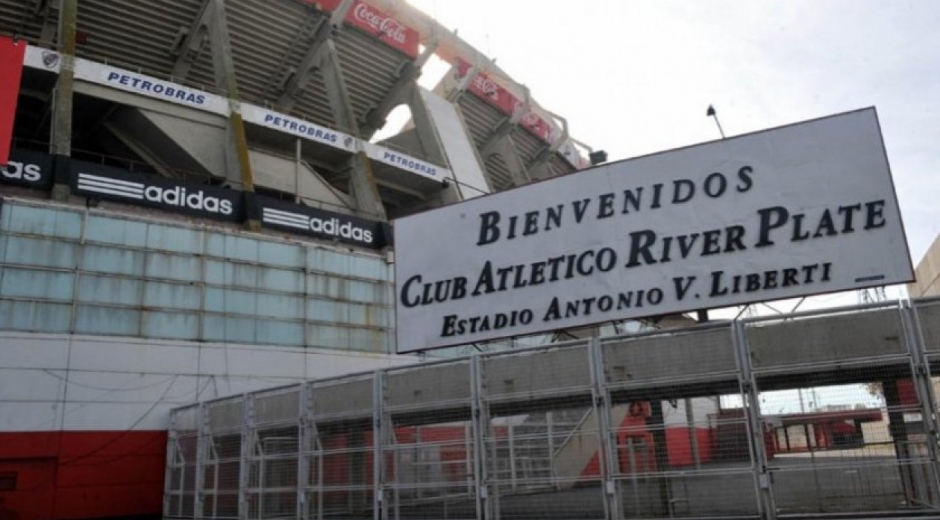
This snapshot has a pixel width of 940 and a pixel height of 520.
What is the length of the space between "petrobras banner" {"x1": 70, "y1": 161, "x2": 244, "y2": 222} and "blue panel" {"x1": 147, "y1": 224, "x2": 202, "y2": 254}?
6.19 feet

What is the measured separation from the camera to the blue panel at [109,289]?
20.3 metres

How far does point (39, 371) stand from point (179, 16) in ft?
66.8

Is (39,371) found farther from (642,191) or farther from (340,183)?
(340,183)

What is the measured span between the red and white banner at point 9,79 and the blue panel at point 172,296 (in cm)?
561

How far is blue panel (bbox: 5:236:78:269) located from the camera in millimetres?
19484

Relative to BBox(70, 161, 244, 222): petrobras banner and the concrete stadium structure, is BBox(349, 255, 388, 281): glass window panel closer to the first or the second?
the concrete stadium structure

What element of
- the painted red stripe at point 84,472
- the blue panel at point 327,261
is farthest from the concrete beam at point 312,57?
the painted red stripe at point 84,472

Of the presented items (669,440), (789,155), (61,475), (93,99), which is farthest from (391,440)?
(93,99)

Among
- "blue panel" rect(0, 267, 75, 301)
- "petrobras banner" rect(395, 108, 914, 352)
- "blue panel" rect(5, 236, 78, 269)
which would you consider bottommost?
"petrobras banner" rect(395, 108, 914, 352)

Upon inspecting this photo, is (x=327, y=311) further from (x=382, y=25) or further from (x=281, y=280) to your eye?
(x=382, y=25)

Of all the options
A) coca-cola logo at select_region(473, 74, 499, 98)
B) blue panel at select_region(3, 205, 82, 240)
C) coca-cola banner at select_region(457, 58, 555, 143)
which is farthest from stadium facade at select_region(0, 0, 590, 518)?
coca-cola logo at select_region(473, 74, 499, 98)

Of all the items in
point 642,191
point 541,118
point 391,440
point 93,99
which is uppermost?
point 541,118

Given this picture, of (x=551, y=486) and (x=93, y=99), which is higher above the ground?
(x=93, y=99)

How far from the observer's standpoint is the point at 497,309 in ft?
47.1
